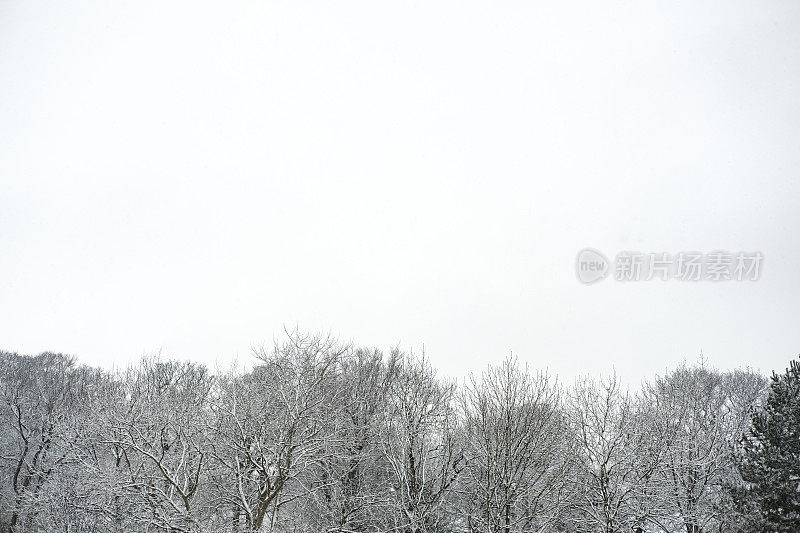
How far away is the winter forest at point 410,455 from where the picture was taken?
61.2 feet

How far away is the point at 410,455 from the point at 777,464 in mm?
14330

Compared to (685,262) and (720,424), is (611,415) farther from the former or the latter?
(685,262)

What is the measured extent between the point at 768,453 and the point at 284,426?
18158 mm

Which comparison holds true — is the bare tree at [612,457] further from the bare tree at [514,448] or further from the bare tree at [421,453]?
the bare tree at [421,453]

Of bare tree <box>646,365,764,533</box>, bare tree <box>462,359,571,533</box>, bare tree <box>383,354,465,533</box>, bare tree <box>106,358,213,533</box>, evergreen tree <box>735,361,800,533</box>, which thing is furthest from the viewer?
bare tree <box>646,365,764,533</box>

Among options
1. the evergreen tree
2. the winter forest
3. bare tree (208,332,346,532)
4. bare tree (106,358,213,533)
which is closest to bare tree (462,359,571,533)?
the winter forest

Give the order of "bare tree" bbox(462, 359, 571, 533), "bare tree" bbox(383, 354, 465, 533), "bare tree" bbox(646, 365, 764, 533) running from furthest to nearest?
1. "bare tree" bbox(646, 365, 764, 533)
2. "bare tree" bbox(383, 354, 465, 533)
3. "bare tree" bbox(462, 359, 571, 533)

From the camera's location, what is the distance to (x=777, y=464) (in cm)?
1616

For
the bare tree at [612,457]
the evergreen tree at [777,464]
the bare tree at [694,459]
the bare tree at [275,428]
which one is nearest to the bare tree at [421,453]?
the bare tree at [275,428]

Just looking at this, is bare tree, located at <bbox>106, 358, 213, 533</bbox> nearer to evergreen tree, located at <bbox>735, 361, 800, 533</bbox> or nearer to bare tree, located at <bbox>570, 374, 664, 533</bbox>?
bare tree, located at <bbox>570, 374, 664, 533</bbox>

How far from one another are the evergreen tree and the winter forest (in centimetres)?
8

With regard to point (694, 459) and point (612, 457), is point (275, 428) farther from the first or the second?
point (694, 459)

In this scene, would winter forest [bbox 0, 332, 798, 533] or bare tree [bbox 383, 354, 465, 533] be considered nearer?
winter forest [bbox 0, 332, 798, 533]

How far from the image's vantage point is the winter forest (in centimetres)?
1866
